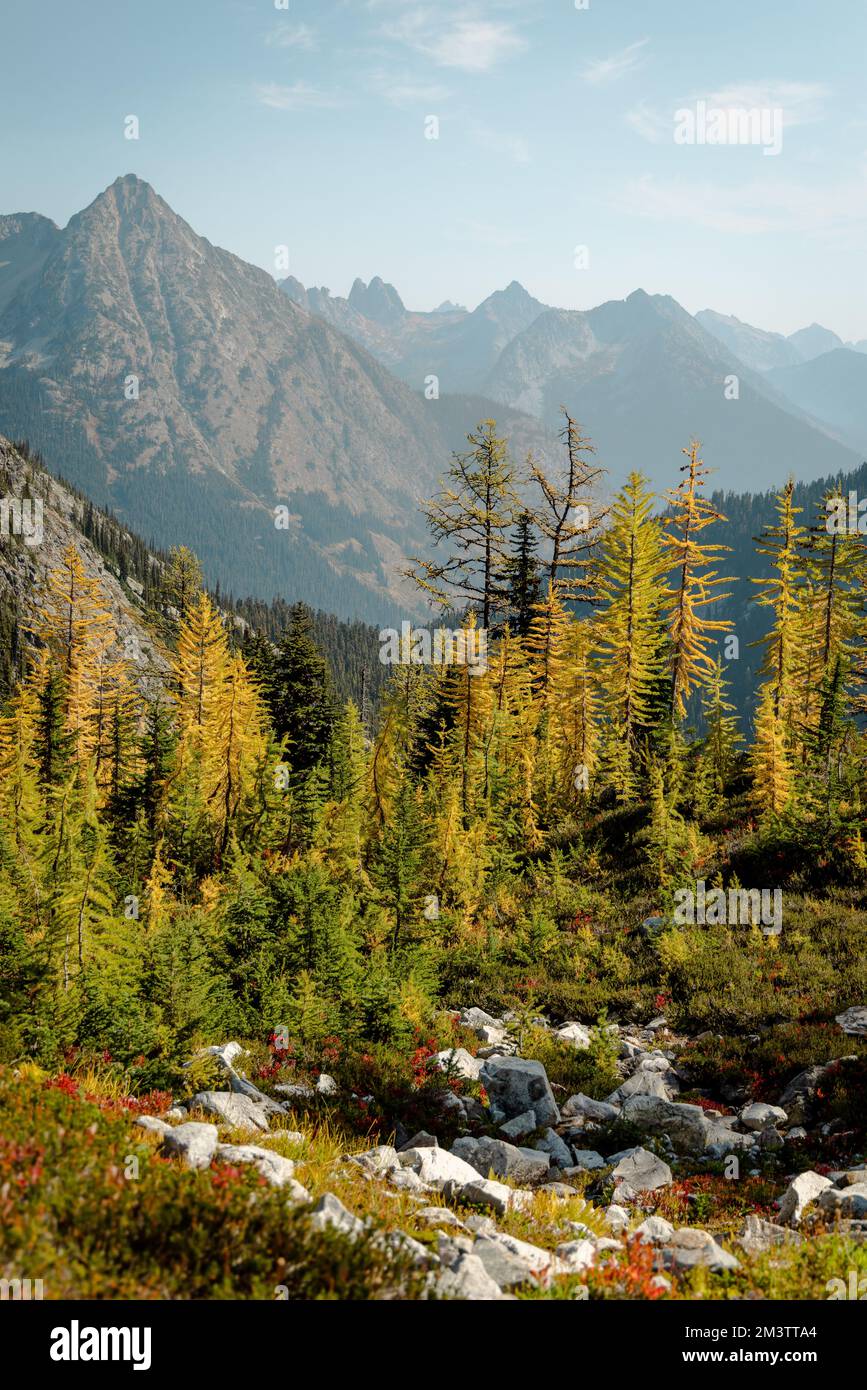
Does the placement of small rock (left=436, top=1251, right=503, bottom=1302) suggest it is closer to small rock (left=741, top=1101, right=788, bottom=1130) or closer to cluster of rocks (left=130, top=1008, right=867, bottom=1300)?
cluster of rocks (left=130, top=1008, right=867, bottom=1300)

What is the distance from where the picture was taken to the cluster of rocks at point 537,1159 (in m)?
5.87

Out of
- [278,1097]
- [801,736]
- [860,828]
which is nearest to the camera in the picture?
[278,1097]

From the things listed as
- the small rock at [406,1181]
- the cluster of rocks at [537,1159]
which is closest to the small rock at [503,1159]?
the cluster of rocks at [537,1159]

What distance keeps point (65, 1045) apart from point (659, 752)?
22.5m

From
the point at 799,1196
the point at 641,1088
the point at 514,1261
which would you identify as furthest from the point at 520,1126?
the point at 514,1261

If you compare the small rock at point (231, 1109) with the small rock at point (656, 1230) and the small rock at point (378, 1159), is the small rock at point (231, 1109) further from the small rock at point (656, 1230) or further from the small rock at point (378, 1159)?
the small rock at point (656, 1230)

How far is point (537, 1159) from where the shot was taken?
9.04 metres

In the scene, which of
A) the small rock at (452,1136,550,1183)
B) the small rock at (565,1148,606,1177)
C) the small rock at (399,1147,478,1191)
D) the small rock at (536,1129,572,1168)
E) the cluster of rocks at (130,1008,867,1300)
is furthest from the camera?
the small rock at (536,1129,572,1168)

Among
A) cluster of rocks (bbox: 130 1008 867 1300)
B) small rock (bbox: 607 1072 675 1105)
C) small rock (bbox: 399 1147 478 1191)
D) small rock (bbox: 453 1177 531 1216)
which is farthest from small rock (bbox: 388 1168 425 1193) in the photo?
small rock (bbox: 607 1072 675 1105)

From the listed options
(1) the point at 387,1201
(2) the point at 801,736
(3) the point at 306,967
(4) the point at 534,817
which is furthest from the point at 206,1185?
(2) the point at 801,736

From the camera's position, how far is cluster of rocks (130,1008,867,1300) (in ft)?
19.2

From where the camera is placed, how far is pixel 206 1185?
218 inches
